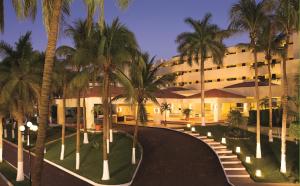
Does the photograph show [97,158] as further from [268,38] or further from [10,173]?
[268,38]

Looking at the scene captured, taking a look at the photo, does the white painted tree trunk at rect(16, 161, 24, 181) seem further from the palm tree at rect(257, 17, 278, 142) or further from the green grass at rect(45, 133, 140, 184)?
the palm tree at rect(257, 17, 278, 142)

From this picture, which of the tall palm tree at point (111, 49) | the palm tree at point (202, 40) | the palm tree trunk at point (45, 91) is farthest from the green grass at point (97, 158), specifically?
the palm tree trunk at point (45, 91)

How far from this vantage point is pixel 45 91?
32.4 ft

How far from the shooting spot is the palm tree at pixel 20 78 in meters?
24.4

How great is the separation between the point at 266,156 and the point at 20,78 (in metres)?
18.3

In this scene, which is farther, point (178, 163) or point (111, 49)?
point (178, 163)

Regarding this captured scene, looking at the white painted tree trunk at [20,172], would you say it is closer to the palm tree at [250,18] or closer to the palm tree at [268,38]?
the palm tree at [250,18]

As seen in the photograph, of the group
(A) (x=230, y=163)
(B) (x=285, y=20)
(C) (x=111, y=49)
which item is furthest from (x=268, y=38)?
(C) (x=111, y=49)

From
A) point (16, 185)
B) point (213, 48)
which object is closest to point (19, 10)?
point (16, 185)

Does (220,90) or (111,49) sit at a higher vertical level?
(111,49)

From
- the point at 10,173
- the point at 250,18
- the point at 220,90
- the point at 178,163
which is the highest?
the point at 250,18

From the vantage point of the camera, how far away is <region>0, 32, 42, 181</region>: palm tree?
961 inches

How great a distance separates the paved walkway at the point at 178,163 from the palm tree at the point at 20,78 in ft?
29.1

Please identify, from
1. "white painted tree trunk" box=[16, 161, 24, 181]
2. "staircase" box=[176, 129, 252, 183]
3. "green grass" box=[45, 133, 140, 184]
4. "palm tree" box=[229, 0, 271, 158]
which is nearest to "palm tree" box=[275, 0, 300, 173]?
"palm tree" box=[229, 0, 271, 158]
